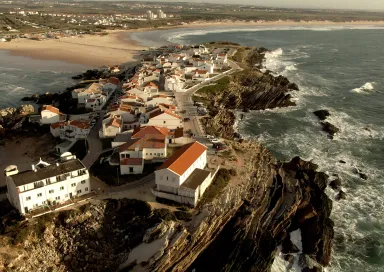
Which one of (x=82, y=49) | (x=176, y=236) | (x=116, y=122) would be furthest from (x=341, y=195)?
(x=82, y=49)

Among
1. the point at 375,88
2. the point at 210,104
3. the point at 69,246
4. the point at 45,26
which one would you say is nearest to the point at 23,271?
the point at 69,246

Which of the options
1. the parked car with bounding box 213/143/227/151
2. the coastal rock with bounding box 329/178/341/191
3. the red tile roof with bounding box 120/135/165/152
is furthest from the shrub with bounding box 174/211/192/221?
the coastal rock with bounding box 329/178/341/191

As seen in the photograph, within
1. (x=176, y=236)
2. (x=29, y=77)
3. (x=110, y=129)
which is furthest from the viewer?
(x=29, y=77)

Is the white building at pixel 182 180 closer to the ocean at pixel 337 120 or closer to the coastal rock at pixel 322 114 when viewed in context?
the ocean at pixel 337 120

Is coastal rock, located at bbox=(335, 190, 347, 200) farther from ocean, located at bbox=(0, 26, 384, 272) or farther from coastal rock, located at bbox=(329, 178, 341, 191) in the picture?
coastal rock, located at bbox=(329, 178, 341, 191)

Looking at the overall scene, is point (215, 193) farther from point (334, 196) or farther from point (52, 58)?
point (52, 58)

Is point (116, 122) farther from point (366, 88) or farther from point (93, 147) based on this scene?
point (366, 88)

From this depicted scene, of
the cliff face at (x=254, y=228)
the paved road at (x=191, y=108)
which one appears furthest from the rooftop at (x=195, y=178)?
the paved road at (x=191, y=108)
